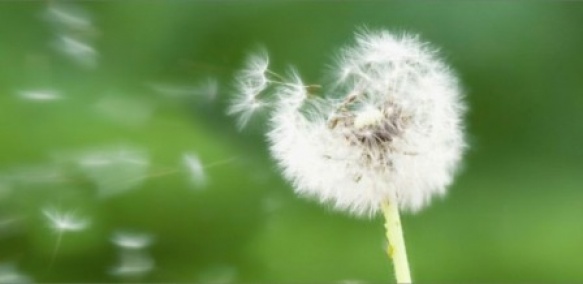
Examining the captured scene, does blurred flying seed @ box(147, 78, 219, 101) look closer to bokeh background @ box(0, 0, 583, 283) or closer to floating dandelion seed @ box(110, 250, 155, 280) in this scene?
bokeh background @ box(0, 0, 583, 283)

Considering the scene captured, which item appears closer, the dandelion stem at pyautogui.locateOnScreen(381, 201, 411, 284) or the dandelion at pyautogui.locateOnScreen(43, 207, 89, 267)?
the dandelion stem at pyautogui.locateOnScreen(381, 201, 411, 284)

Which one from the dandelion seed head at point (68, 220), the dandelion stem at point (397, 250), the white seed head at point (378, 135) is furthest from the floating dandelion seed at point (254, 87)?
the dandelion seed head at point (68, 220)

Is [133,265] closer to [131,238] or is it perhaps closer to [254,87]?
[131,238]

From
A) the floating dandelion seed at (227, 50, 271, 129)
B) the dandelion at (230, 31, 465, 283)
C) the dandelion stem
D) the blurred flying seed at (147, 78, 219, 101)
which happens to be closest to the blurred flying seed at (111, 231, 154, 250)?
the blurred flying seed at (147, 78, 219, 101)

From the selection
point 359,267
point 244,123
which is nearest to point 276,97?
point 244,123

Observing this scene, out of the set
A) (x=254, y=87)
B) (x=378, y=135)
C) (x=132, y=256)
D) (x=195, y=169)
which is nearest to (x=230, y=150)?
(x=195, y=169)

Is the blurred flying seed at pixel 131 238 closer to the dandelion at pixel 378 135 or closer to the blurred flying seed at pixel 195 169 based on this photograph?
the blurred flying seed at pixel 195 169

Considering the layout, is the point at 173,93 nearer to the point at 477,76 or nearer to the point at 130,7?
the point at 130,7

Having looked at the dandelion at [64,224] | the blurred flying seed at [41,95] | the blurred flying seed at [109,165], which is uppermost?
the blurred flying seed at [41,95]
